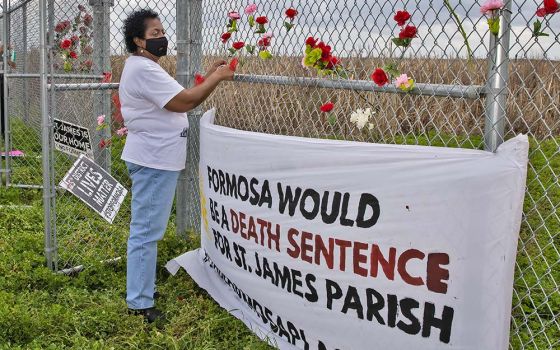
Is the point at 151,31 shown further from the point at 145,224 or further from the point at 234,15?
Result: the point at 145,224

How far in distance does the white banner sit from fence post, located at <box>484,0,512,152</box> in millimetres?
122

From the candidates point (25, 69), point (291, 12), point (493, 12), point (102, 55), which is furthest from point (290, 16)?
point (25, 69)

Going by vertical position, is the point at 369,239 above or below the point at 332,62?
below

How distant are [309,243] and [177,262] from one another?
1813 millimetres

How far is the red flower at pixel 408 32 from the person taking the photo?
2523 millimetres

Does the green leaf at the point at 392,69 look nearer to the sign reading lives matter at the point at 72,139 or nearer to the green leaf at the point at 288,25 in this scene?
the green leaf at the point at 288,25

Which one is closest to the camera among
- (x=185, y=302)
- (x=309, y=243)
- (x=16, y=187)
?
(x=309, y=243)

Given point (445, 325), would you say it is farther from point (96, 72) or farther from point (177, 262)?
point (96, 72)

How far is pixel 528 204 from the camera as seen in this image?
20.4 feet

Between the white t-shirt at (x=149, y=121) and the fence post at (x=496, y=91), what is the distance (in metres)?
1.85

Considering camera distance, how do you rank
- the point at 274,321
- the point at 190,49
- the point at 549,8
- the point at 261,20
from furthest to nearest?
the point at 190,49 → the point at 261,20 → the point at 274,321 → the point at 549,8

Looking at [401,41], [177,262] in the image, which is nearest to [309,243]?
[401,41]

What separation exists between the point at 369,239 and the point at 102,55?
5430 mm

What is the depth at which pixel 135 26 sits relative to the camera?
376 cm
